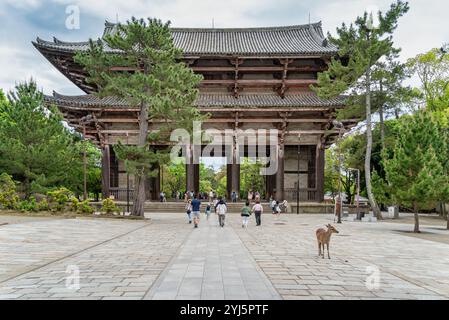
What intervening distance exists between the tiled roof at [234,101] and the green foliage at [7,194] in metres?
7.12

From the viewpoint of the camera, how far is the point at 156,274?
6.74 m

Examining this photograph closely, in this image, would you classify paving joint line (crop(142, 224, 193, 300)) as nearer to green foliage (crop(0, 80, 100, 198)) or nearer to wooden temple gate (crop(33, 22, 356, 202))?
green foliage (crop(0, 80, 100, 198))

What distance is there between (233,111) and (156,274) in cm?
2190

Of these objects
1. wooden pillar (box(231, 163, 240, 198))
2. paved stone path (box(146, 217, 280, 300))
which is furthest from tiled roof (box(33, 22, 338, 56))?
paved stone path (box(146, 217, 280, 300))

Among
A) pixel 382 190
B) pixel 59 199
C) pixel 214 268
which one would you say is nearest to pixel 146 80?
pixel 59 199

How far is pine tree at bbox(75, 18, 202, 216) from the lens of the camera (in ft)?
62.8

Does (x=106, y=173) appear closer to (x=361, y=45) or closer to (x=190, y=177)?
(x=190, y=177)

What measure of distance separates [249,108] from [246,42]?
401 inches

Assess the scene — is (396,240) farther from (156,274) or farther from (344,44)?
(344,44)

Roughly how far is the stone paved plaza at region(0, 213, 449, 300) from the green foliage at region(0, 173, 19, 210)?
29.8 ft

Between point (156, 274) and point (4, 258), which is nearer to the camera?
point (156, 274)

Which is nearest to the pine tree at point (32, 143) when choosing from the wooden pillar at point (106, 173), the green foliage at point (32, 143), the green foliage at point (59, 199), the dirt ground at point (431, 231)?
the green foliage at point (32, 143)

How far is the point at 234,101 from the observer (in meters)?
28.0
